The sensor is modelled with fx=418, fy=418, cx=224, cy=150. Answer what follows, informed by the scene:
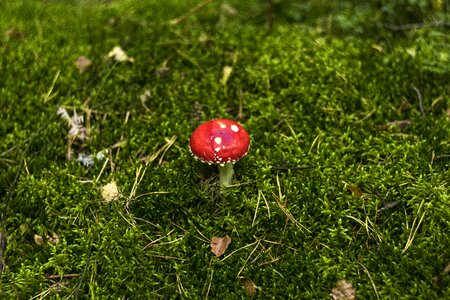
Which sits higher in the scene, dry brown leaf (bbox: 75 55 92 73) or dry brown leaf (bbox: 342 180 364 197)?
dry brown leaf (bbox: 75 55 92 73)

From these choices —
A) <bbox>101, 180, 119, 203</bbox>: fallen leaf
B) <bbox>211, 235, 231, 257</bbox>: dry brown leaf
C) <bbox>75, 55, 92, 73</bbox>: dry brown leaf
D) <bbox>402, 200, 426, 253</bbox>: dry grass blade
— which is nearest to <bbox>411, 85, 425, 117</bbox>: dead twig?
<bbox>402, 200, 426, 253</bbox>: dry grass blade

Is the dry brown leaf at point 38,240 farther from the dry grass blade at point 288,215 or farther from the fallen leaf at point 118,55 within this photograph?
the fallen leaf at point 118,55

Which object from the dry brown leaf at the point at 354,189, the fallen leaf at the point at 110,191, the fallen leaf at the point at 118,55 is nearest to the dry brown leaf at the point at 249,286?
the dry brown leaf at the point at 354,189

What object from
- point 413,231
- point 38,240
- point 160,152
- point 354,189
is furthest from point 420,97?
point 38,240

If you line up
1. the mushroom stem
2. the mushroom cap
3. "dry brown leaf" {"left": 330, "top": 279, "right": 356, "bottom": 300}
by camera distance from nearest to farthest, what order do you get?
"dry brown leaf" {"left": 330, "top": 279, "right": 356, "bottom": 300}, the mushroom cap, the mushroom stem

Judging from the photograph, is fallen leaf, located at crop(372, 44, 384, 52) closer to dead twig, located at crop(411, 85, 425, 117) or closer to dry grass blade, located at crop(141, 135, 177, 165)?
dead twig, located at crop(411, 85, 425, 117)

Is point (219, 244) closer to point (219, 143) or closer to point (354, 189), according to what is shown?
point (219, 143)
